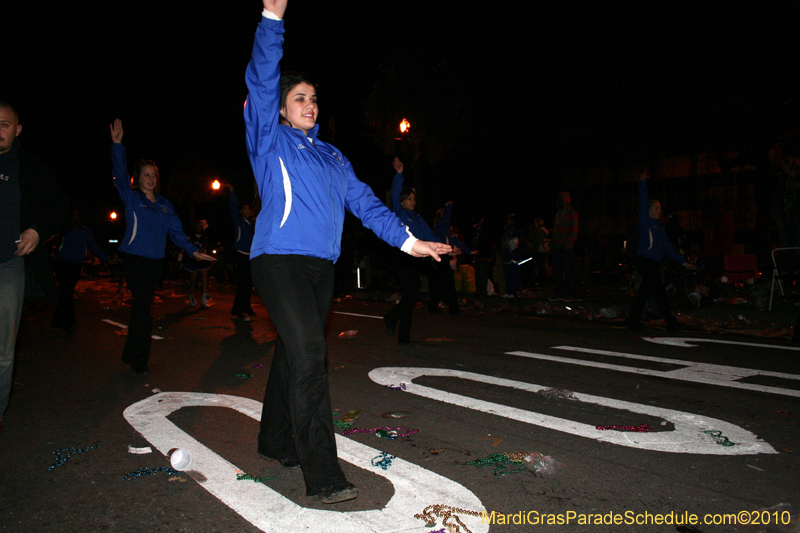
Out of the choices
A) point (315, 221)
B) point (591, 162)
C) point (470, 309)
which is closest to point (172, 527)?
point (315, 221)

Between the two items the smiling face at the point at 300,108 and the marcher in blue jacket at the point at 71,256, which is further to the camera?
the marcher in blue jacket at the point at 71,256

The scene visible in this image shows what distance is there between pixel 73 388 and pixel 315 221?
3726mm

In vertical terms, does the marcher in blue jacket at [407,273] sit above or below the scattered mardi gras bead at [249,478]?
above

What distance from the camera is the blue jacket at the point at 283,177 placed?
9.71 ft

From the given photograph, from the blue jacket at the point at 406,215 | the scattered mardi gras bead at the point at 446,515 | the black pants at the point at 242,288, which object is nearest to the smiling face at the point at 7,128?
the scattered mardi gras bead at the point at 446,515

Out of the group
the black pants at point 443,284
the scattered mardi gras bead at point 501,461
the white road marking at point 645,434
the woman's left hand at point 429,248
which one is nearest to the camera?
the woman's left hand at point 429,248

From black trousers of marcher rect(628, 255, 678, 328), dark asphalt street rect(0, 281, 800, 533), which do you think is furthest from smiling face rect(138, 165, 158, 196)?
black trousers of marcher rect(628, 255, 678, 328)

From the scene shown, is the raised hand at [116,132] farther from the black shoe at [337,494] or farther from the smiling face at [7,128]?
the black shoe at [337,494]

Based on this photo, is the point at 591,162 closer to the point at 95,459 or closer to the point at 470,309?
the point at 470,309

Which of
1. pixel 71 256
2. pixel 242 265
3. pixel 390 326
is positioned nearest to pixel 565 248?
pixel 390 326

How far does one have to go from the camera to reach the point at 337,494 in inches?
115

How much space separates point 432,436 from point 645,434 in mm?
1359

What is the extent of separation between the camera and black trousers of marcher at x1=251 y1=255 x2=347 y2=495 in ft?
9.81

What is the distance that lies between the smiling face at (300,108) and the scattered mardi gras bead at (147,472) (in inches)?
78.6
